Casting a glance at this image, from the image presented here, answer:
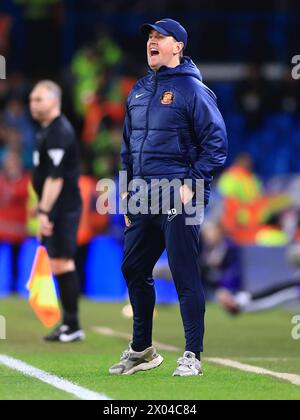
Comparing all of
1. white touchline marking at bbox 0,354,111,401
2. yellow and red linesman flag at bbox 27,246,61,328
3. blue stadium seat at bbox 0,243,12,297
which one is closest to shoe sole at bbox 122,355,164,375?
white touchline marking at bbox 0,354,111,401

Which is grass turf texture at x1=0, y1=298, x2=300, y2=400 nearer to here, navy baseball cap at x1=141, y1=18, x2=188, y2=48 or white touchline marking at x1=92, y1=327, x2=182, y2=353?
white touchline marking at x1=92, y1=327, x2=182, y2=353

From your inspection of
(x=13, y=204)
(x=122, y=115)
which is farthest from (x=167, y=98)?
(x=122, y=115)

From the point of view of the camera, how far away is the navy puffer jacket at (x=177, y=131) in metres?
8.71

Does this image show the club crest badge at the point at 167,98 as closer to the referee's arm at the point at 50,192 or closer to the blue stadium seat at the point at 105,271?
the referee's arm at the point at 50,192

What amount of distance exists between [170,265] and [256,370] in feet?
3.79

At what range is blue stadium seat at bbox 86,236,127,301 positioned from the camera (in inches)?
721

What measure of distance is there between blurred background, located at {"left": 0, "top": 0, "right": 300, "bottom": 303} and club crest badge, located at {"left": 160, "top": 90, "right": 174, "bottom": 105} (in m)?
8.51

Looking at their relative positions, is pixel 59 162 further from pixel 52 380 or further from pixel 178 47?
pixel 52 380

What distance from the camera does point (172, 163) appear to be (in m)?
8.75

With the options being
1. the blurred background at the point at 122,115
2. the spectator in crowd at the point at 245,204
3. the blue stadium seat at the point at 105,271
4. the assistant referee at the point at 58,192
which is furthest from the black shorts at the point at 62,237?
the spectator in crowd at the point at 245,204

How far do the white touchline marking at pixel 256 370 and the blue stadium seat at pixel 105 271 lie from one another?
8.18 m
